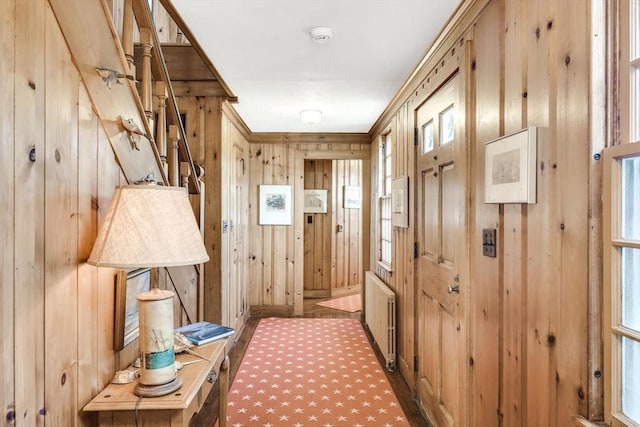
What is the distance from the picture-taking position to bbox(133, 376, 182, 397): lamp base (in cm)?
138

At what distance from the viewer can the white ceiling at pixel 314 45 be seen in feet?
6.33

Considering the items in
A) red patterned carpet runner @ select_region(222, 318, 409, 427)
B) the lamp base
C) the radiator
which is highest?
the lamp base

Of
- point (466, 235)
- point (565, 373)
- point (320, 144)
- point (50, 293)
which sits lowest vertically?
point (565, 373)

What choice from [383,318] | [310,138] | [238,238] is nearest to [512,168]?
[383,318]

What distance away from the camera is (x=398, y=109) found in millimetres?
3520

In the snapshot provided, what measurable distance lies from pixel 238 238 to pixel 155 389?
10.3 feet

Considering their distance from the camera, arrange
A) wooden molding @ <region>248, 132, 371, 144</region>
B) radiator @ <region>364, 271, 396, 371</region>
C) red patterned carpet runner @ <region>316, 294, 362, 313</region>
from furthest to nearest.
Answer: red patterned carpet runner @ <region>316, 294, 362, 313</region>, wooden molding @ <region>248, 132, 371, 144</region>, radiator @ <region>364, 271, 396, 371</region>

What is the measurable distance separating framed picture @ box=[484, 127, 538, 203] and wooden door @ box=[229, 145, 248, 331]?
286 cm

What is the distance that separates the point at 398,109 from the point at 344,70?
0.92 m

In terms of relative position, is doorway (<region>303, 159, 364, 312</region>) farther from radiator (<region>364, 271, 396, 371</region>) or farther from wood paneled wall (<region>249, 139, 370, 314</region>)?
radiator (<region>364, 271, 396, 371</region>)

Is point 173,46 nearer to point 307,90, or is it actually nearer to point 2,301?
point 307,90

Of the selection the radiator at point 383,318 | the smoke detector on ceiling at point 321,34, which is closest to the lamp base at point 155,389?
the smoke detector on ceiling at point 321,34

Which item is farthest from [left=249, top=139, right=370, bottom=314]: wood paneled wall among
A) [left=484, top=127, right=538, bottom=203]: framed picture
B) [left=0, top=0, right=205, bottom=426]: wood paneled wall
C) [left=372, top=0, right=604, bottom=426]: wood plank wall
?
[left=0, top=0, right=205, bottom=426]: wood paneled wall

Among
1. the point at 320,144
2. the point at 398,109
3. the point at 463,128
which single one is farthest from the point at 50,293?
the point at 320,144
